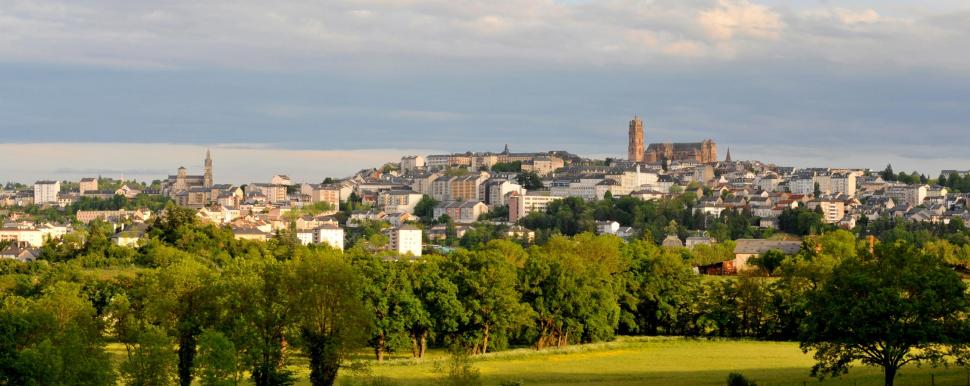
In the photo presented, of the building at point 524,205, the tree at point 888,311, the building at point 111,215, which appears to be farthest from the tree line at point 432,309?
the building at point 524,205

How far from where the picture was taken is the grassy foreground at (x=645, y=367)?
141ft

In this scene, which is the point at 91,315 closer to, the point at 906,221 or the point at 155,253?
the point at 155,253

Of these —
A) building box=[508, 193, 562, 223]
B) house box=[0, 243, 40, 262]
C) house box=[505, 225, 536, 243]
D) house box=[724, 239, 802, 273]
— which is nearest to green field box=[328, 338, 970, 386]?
house box=[724, 239, 802, 273]

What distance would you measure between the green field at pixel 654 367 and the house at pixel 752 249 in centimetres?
4168

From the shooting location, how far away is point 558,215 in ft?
567

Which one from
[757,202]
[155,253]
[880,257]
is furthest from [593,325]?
[757,202]

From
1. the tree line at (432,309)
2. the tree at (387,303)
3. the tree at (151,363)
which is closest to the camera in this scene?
the tree line at (432,309)

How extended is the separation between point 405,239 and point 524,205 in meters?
40.6

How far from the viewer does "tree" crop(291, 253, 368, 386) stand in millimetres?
44719

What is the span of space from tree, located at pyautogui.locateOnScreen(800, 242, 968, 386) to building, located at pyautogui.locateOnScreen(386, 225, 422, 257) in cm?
11489

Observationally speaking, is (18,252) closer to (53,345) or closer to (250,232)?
(250,232)

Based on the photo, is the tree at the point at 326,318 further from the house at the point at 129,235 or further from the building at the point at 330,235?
the building at the point at 330,235

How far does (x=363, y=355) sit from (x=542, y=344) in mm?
7929

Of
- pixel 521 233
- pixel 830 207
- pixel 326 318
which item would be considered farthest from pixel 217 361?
pixel 830 207
